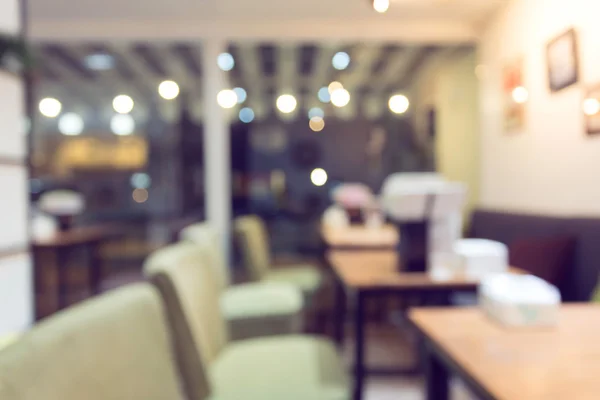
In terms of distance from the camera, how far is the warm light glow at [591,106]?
303 centimetres

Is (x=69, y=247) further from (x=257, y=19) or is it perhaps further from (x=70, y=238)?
(x=257, y=19)

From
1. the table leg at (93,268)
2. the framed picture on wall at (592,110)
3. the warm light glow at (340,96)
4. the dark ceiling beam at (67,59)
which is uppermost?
the dark ceiling beam at (67,59)

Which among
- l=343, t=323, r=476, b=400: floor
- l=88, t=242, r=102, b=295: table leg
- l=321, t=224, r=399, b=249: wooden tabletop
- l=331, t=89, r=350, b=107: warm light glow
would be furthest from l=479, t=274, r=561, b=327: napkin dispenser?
l=331, t=89, r=350, b=107: warm light glow

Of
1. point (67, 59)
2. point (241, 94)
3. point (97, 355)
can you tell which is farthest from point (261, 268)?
point (241, 94)

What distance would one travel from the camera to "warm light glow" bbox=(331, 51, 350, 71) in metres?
6.71

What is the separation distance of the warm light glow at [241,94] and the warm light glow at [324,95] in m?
1.33

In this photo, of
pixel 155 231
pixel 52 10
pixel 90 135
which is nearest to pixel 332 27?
pixel 52 10

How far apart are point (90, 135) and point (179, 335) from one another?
10.6 metres

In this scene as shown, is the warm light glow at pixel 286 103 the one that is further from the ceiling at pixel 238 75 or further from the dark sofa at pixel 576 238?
the dark sofa at pixel 576 238

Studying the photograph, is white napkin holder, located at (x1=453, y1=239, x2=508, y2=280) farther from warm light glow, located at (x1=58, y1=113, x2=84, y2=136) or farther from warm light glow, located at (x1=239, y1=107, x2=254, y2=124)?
warm light glow, located at (x1=58, y1=113, x2=84, y2=136)

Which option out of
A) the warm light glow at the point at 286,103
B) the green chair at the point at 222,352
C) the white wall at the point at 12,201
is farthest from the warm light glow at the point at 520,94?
the warm light glow at the point at 286,103

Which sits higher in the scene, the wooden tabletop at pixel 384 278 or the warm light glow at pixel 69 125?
the warm light glow at pixel 69 125

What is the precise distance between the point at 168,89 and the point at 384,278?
7.49 m

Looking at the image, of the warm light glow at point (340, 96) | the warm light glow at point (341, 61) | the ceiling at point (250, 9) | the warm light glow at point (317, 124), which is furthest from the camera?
the warm light glow at point (317, 124)
